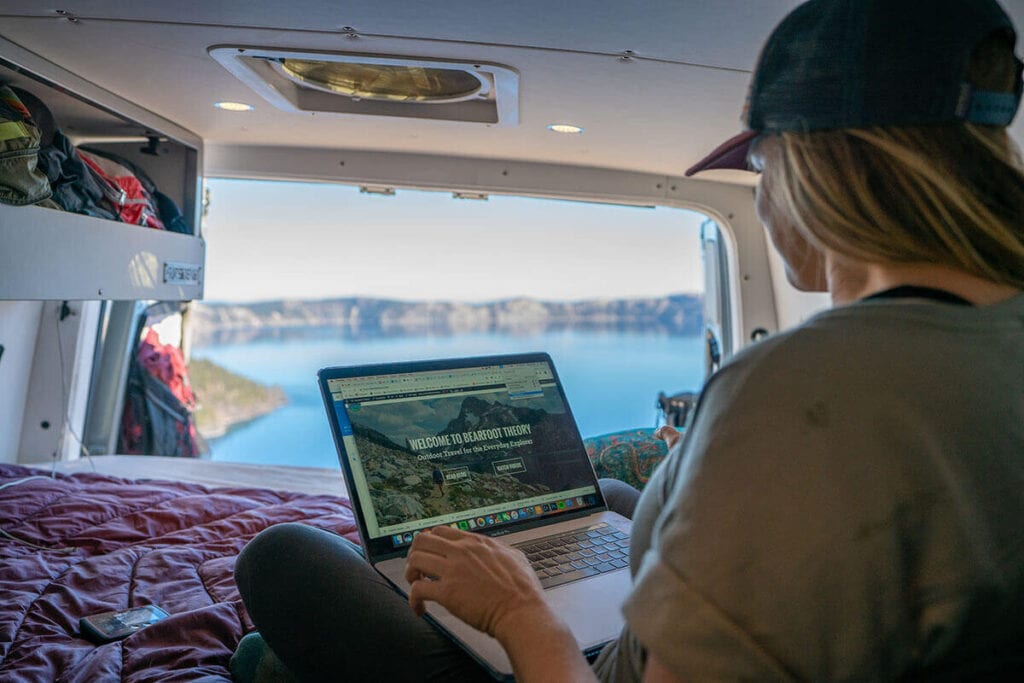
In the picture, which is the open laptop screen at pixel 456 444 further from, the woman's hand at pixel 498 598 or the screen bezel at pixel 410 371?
the woman's hand at pixel 498 598

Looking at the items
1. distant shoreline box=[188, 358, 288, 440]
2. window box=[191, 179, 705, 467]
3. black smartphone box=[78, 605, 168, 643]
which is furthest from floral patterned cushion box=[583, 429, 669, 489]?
distant shoreline box=[188, 358, 288, 440]

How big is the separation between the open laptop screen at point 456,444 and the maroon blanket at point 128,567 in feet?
1.49

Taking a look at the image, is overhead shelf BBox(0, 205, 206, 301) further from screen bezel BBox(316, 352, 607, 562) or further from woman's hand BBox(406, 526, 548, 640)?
woman's hand BBox(406, 526, 548, 640)

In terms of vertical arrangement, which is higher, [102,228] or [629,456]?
[102,228]

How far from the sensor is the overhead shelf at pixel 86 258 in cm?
181

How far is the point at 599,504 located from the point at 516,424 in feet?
0.60

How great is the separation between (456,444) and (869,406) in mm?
711

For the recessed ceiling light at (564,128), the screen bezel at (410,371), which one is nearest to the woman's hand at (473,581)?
the screen bezel at (410,371)

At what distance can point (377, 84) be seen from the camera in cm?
229

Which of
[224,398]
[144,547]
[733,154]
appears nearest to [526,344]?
[224,398]

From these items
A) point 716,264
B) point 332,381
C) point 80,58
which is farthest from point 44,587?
point 716,264

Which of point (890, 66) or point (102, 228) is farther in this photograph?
point (102, 228)

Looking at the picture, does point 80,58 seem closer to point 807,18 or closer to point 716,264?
point 807,18

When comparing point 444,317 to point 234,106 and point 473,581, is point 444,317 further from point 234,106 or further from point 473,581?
point 473,581
